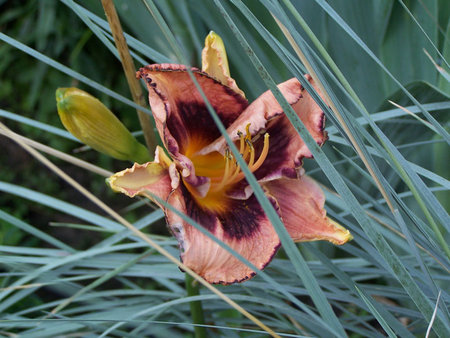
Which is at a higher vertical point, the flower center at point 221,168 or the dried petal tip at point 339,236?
the flower center at point 221,168

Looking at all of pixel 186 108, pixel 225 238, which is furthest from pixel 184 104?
pixel 225 238

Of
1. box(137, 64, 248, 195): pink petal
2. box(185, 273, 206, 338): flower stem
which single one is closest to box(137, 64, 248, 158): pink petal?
box(137, 64, 248, 195): pink petal

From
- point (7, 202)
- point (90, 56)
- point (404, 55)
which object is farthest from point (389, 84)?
point (7, 202)

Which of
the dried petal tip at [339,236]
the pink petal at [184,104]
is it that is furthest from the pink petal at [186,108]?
the dried petal tip at [339,236]

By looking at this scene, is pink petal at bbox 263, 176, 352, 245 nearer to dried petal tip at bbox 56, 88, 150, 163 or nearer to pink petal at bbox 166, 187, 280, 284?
pink petal at bbox 166, 187, 280, 284

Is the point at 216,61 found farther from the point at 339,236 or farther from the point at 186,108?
the point at 339,236

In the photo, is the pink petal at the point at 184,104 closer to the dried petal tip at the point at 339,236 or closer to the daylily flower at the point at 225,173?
the daylily flower at the point at 225,173
